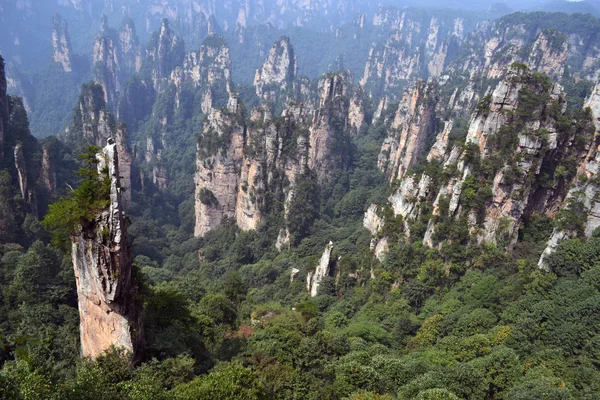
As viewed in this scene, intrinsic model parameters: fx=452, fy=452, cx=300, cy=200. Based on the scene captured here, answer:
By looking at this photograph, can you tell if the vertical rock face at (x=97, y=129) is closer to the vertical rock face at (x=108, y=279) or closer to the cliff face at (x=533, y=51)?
the vertical rock face at (x=108, y=279)

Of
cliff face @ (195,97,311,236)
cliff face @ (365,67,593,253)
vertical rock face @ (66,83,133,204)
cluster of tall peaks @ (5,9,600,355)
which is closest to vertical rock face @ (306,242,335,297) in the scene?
cluster of tall peaks @ (5,9,600,355)

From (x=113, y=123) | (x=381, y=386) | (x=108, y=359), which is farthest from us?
(x=113, y=123)

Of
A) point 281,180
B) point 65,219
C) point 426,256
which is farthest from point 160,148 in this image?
point 65,219

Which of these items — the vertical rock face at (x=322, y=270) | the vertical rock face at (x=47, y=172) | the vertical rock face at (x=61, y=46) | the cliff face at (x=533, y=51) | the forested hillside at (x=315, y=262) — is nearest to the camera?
the forested hillside at (x=315, y=262)

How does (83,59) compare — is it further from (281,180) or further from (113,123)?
(281,180)

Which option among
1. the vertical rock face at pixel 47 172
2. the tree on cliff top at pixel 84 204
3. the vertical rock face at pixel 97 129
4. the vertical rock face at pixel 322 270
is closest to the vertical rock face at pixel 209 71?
the vertical rock face at pixel 97 129

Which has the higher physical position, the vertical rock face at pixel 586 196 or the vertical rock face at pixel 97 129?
the vertical rock face at pixel 586 196
